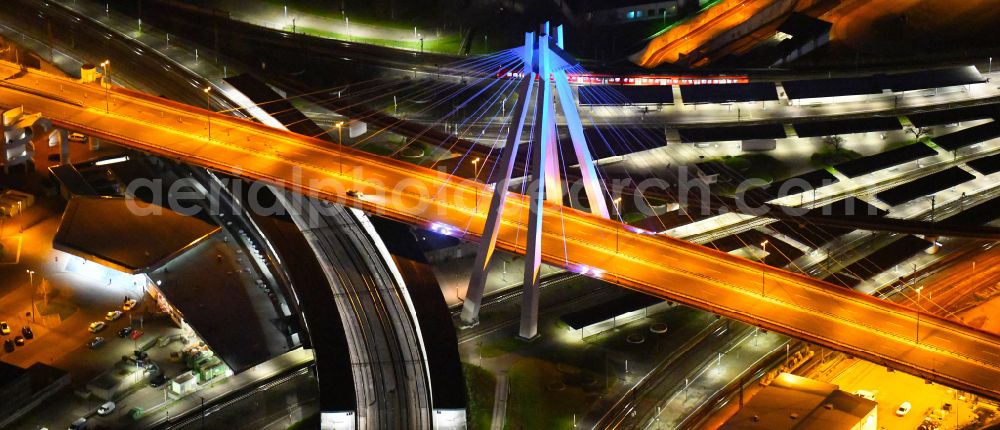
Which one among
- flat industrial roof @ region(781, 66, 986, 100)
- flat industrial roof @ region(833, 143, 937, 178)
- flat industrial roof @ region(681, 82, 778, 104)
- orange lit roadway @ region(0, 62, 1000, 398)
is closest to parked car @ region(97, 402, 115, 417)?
orange lit roadway @ region(0, 62, 1000, 398)

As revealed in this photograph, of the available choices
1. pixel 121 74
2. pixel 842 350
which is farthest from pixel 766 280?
pixel 121 74

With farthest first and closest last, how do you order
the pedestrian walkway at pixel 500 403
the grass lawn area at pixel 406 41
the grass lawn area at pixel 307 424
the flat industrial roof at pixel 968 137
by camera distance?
the grass lawn area at pixel 406 41 < the flat industrial roof at pixel 968 137 < the pedestrian walkway at pixel 500 403 < the grass lawn area at pixel 307 424

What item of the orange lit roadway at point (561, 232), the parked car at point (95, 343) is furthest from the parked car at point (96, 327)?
the orange lit roadway at point (561, 232)

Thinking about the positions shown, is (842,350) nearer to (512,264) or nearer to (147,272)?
(512,264)

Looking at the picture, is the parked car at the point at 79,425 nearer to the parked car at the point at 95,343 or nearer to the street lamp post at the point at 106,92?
the parked car at the point at 95,343

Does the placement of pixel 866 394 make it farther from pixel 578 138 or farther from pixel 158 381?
pixel 158 381

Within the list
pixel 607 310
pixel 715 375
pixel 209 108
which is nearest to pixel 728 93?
pixel 607 310
